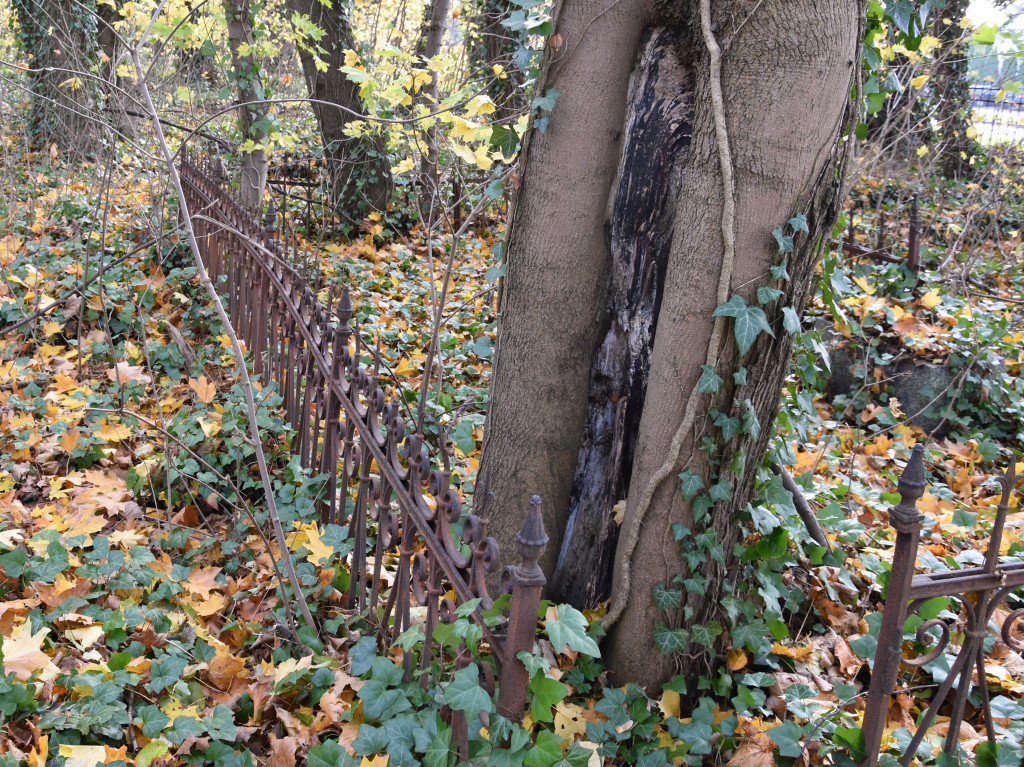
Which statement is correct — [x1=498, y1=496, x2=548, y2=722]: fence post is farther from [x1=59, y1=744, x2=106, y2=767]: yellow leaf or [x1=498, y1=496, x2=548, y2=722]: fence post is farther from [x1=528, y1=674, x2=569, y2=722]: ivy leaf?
[x1=59, y1=744, x2=106, y2=767]: yellow leaf

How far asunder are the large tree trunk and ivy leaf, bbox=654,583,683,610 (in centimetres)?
4

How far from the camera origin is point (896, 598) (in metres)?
1.81

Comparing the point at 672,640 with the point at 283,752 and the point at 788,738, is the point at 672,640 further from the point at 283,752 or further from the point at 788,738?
the point at 283,752

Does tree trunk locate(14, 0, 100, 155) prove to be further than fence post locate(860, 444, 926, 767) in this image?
Yes

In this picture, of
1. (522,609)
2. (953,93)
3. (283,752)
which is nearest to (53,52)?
(283,752)

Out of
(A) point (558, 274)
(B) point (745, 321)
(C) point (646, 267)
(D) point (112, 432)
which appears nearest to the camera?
(B) point (745, 321)

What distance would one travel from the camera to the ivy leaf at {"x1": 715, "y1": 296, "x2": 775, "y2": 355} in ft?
7.02

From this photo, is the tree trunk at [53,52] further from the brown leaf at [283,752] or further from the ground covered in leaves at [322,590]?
the brown leaf at [283,752]

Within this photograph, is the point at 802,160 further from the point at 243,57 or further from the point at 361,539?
A: the point at 243,57

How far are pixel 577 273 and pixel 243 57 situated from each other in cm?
527

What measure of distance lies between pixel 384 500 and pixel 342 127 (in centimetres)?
657

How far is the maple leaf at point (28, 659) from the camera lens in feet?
6.84

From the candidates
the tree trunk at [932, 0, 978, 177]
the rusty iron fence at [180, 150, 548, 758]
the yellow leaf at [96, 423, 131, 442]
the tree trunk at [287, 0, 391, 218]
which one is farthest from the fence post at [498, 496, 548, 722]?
the tree trunk at [932, 0, 978, 177]

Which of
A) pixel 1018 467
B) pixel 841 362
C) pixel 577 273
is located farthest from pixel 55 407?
pixel 1018 467
